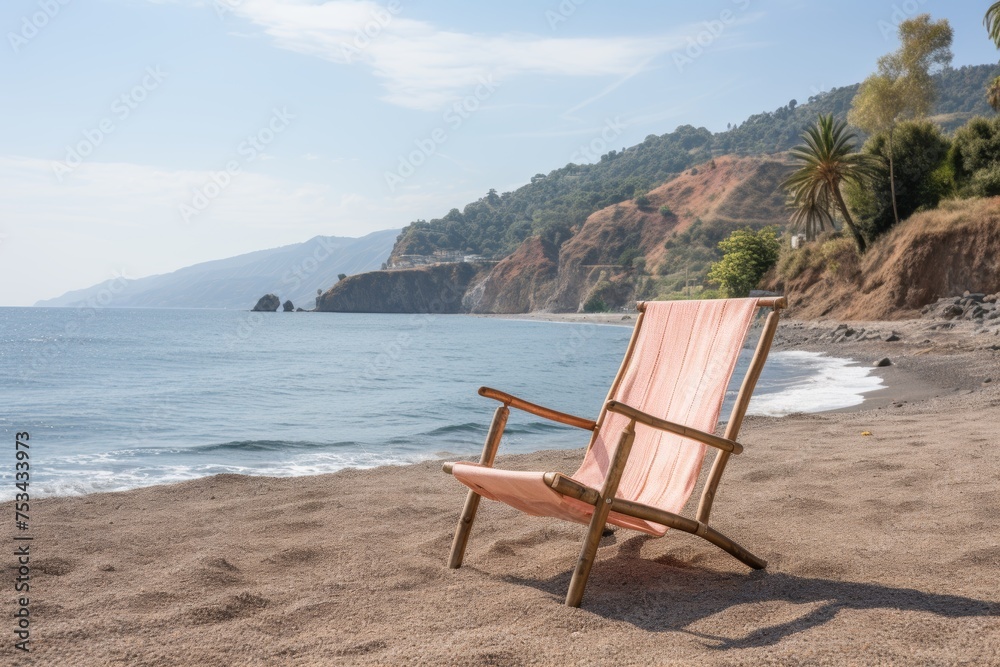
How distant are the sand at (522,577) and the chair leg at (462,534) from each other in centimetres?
7

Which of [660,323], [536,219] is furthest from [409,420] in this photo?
[536,219]

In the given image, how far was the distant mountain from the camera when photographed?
144125mm

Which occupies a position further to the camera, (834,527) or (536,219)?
(536,219)

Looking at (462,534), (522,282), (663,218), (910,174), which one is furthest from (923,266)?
(522,282)

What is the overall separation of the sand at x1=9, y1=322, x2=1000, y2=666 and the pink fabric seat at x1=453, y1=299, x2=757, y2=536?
315mm

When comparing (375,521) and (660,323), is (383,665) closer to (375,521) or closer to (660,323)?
(375,521)

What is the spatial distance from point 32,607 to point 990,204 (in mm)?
28469

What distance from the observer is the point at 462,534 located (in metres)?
3.29

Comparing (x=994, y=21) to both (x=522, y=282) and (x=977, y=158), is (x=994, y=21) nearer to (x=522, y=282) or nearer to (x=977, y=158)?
(x=977, y=158)

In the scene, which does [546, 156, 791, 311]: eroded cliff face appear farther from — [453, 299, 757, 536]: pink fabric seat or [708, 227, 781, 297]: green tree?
[453, 299, 757, 536]: pink fabric seat

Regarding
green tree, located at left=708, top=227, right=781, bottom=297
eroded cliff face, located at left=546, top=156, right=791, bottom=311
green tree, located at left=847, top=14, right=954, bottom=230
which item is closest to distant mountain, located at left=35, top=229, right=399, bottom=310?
eroded cliff face, located at left=546, top=156, right=791, bottom=311

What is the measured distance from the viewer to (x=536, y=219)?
102 metres

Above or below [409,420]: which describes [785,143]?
above

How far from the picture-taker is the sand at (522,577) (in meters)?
2.24
